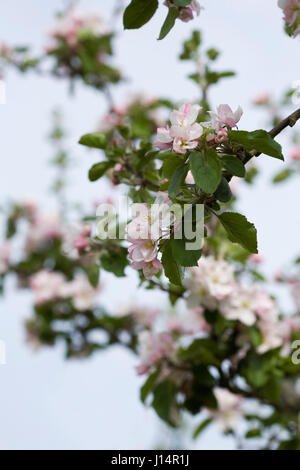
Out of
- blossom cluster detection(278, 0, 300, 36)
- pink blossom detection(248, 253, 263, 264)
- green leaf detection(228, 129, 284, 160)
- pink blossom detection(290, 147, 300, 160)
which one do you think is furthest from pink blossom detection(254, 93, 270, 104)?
green leaf detection(228, 129, 284, 160)

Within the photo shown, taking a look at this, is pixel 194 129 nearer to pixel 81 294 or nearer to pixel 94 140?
pixel 94 140

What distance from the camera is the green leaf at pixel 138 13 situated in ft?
3.29

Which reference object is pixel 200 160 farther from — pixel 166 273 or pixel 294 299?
pixel 294 299

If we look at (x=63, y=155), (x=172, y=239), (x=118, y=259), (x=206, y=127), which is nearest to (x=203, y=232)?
(x=172, y=239)

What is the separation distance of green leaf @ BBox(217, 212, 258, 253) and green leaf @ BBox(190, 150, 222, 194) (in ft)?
0.29

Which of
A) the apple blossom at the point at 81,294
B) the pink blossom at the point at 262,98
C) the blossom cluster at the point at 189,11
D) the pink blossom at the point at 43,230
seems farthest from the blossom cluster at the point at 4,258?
the blossom cluster at the point at 189,11

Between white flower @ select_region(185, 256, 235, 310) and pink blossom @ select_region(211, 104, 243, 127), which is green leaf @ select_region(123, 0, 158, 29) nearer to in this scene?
pink blossom @ select_region(211, 104, 243, 127)

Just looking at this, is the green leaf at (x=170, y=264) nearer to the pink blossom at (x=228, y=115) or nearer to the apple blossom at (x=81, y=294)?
the pink blossom at (x=228, y=115)

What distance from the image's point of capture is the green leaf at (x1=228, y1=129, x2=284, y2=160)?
850 mm

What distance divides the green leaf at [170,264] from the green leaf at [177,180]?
0.27 feet

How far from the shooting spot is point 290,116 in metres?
0.92

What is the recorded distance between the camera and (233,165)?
2.90 feet

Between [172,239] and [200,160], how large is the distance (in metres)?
0.13
